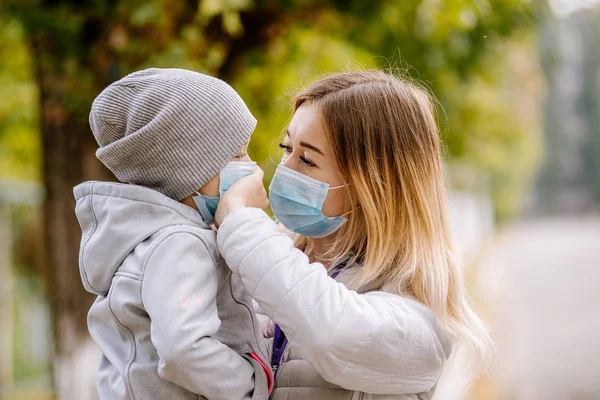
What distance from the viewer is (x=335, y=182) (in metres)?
2.38

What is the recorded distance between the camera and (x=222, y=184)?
216 centimetres

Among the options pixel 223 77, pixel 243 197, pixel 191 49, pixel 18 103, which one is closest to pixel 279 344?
pixel 243 197

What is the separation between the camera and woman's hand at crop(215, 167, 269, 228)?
2.08m

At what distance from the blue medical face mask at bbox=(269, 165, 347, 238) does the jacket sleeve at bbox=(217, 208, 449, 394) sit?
35 cm

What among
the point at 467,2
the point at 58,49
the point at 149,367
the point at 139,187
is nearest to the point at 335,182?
the point at 139,187

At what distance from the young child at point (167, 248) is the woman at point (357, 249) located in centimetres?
10

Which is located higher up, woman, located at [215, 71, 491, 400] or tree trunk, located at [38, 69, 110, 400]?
woman, located at [215, 71, 491, 400]

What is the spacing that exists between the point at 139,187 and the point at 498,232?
37853mm

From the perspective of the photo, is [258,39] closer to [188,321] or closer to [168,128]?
[168,128]

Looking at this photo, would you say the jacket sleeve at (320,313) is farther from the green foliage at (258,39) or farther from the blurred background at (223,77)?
the green foliage at (258,39)

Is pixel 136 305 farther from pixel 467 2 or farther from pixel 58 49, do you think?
pixel 58 49

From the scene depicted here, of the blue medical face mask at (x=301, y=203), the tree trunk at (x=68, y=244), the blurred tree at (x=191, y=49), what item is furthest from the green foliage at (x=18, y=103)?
the blue medical face mask at (x=301, y=203)

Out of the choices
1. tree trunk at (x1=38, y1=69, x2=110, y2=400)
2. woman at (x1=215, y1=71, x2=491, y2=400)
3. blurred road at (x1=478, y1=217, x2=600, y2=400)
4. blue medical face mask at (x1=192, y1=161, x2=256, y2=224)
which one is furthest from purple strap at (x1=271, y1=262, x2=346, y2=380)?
blurred road at (x1=478, y1=217, x2=600, y2=400)

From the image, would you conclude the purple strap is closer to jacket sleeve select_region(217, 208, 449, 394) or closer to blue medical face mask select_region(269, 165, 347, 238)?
blue medical face mask select_region(269, 165, 347, 238)
